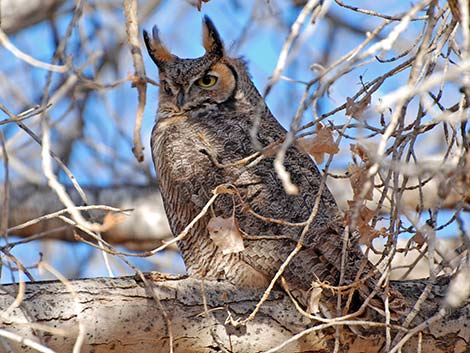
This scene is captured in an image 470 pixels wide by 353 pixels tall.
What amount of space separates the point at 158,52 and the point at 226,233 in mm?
1540

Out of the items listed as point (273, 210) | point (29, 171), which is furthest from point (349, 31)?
point (273, 210)

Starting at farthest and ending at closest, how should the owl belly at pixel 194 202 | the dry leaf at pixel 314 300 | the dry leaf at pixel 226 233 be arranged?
the owl belly at pixel 194 202 < the dry leaf at pixel 314 300 < the dry leaf at pixel 226 233

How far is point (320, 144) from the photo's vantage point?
6.95ft

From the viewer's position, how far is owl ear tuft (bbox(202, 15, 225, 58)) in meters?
→ 3.59

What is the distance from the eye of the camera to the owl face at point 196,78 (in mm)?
3502

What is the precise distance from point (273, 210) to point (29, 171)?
8.23 ft

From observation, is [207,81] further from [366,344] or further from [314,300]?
[366,344]

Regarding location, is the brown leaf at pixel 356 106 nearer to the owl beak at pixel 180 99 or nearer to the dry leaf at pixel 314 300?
the dry leaf at pixel 314 300

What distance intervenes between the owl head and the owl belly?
353 millimetres

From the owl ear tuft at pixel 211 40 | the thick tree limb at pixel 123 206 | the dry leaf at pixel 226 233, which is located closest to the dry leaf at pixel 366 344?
the dry leaf at pixel 226 233

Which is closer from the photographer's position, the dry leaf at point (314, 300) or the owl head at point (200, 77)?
the dry leaf at point (314, 300)

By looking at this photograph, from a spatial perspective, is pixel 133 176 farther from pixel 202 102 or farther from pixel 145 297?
pixel 145 297

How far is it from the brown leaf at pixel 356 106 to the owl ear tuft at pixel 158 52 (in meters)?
1.64

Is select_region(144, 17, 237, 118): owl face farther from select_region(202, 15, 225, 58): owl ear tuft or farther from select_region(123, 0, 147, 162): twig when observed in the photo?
select_region(123, 0, 147, 162): twig
